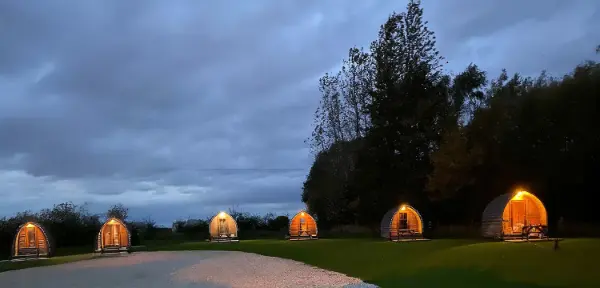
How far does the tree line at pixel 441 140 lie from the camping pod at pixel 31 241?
2371 cm

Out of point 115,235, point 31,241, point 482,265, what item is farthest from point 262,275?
point 115,235

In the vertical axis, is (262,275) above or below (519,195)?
below

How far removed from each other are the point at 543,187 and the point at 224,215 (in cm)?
2726

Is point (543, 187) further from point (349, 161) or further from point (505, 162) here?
point (349, 161)

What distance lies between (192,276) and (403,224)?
17.4 m

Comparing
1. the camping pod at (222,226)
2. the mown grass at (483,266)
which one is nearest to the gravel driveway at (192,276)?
the mown grass at (483,266)

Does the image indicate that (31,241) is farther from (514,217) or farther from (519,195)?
(519,195)

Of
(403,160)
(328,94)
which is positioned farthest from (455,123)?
(328,94)

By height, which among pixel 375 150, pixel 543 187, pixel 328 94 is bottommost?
pixel 543 187

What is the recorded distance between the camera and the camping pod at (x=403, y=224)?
1294 inches

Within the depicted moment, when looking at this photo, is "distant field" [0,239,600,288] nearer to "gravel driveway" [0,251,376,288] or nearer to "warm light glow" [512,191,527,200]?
"gravel driveway" [0,251,376,288]

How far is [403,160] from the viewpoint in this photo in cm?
4447

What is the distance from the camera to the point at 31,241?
3491cm

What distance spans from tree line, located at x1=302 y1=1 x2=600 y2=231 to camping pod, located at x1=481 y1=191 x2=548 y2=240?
3.48 metres
